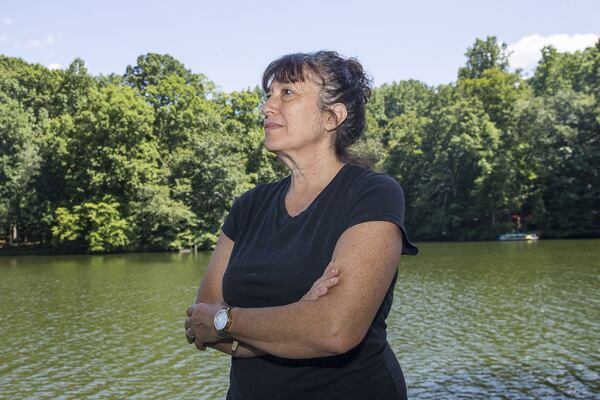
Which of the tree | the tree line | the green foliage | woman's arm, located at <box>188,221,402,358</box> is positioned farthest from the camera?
the tree

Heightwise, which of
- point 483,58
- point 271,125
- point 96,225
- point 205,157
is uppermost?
point 483,58

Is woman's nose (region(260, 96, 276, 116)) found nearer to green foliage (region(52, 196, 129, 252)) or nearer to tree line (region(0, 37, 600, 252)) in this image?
tree line (region(0, 37, 600, 252))

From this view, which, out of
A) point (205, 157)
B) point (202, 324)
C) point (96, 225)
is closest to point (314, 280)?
point (202, 324)

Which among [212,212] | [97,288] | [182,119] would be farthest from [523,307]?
[182,119]

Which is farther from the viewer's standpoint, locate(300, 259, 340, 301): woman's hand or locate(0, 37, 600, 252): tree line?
locate(0, 37, 600, 252): tree line

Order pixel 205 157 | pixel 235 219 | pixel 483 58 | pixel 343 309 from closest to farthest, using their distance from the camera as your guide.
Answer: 1. pixel 343 309
2. pixel 235 219
3. pixel 205 157
4. pixel 483 58

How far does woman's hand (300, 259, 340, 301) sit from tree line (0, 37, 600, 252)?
4045 centimetres

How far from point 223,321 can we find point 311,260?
33cm

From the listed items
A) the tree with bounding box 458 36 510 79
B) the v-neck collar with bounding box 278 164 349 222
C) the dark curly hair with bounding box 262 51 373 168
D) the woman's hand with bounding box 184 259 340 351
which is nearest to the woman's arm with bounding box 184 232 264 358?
the woman's hand with bounding box 184 259 340 351

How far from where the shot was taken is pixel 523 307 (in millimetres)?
18109

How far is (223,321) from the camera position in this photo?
6.47 feet

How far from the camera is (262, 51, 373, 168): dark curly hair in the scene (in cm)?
218

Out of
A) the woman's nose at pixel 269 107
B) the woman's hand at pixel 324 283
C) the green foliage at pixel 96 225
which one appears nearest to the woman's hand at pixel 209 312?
the woman's hand at pixel 324 283

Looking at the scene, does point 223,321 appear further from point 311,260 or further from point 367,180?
point 367,180
